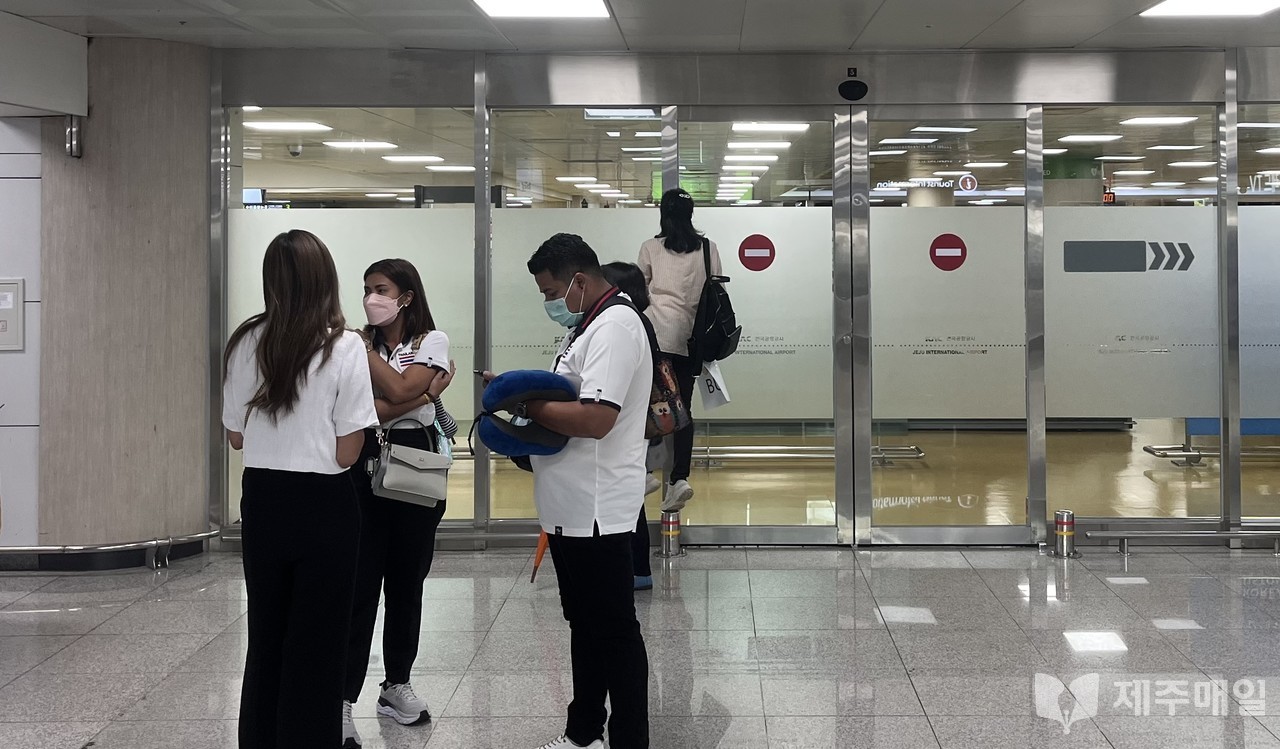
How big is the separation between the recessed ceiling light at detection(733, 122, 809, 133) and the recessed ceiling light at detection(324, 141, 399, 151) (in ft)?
7.44

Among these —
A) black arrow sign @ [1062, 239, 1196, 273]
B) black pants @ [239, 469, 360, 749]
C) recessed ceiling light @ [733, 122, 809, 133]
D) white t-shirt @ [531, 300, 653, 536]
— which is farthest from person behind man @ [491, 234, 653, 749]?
black arrow sign @ [1062, 239, 1196, 273]

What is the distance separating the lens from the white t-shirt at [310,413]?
10.0ft

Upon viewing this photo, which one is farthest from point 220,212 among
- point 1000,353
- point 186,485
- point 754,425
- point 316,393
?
point 1000,353

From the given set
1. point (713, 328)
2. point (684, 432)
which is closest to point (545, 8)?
point (713, 328)

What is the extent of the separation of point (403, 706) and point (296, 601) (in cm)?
119

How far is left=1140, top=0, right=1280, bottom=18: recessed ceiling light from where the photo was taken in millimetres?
6156

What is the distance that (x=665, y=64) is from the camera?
725cm

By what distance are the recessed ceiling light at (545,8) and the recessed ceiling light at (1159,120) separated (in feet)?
11.6

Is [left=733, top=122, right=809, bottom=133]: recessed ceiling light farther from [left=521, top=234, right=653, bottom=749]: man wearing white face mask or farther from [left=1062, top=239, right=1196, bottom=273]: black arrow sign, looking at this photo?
[left=521, top=234, right=653, bottom=749]: man wearing white face mask

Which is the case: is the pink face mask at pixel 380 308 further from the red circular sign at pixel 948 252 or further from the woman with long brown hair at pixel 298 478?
the red circular sign at pixel 948 252

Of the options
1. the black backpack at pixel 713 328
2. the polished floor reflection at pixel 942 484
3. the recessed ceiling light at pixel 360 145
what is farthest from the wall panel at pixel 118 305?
the black backpack at pixel 713 328

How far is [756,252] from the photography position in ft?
24.1

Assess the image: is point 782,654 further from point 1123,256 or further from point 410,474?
point 1123,256

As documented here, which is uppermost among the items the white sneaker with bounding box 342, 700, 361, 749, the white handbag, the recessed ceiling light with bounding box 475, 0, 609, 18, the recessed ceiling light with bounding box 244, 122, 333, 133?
the recessed ceiling light with bounding box 475, 0, 609, 18
